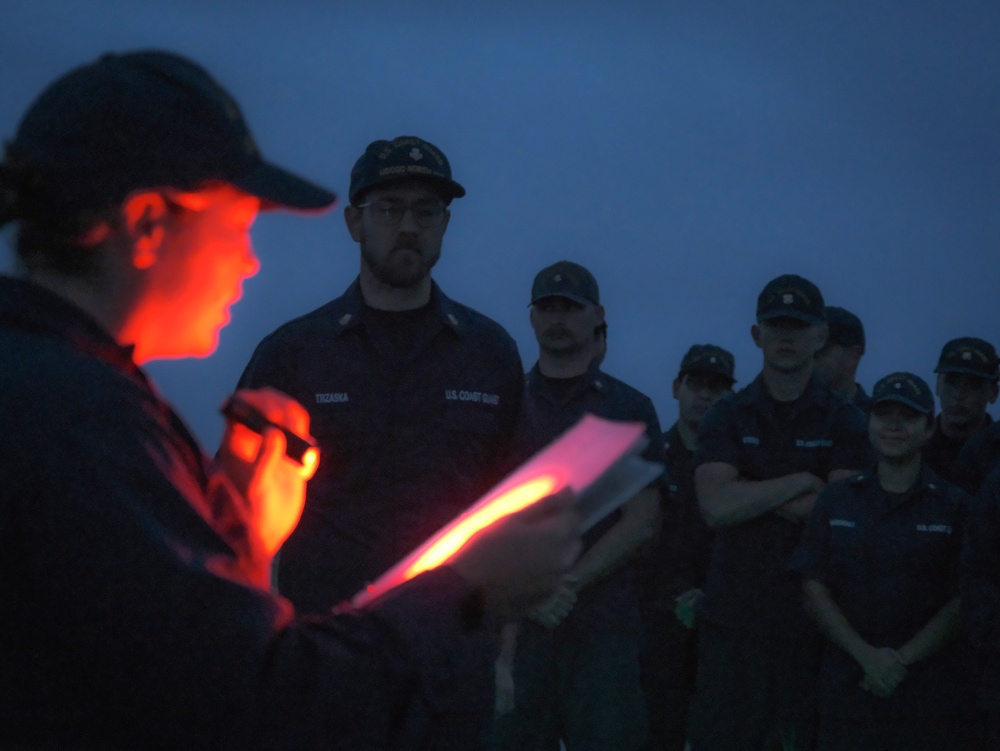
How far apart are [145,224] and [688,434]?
18.1ft

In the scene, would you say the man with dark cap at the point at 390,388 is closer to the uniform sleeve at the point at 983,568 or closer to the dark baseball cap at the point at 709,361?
the uniform sleeve at the point at 983,568

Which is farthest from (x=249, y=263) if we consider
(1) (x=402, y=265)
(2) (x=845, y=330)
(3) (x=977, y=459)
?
(2) (x=845, y=330)

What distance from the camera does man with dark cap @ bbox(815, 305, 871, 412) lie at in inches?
241

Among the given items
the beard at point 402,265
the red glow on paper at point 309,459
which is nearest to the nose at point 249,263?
the red glow on paper at point 309,459

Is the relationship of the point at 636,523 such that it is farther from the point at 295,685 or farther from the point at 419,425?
the point at 295,685

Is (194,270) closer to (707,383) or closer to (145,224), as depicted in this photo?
(145,224)

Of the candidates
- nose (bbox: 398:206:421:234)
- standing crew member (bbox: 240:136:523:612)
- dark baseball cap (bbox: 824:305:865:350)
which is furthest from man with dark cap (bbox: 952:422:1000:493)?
nose (bbox: 398:206:421:234)

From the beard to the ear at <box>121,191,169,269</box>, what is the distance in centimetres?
221

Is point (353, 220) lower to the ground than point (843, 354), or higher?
lower

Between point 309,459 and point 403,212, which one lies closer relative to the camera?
point 309,459

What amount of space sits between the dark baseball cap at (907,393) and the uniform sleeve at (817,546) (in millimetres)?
478

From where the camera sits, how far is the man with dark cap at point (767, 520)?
4781 millimetres

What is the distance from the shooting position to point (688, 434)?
21.9 feet

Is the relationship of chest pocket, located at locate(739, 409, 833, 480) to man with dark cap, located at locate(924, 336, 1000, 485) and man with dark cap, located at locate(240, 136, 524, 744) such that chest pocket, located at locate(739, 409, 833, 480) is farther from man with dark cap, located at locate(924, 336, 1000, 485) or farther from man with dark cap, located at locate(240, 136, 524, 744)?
man with dark cap, located at locate(240, 136, 524, 744)
